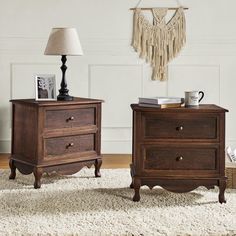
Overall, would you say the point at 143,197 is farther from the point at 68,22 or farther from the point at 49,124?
the point at 68,22

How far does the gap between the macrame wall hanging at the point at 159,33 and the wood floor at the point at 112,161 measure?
39.9 inches

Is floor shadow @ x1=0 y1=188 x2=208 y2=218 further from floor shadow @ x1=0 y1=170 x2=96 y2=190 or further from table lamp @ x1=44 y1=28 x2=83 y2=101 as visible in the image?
table lamp @ x1=44 y1=28 x2=83 y2=101

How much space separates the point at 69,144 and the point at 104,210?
84cm

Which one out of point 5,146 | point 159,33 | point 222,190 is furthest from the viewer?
point 5,146

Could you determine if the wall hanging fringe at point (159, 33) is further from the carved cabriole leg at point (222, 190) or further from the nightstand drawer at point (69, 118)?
the carved cabriole leg at point (222, 190)

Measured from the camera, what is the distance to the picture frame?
148 inches

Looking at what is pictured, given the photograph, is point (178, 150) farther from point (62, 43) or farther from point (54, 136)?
point (62, 43)

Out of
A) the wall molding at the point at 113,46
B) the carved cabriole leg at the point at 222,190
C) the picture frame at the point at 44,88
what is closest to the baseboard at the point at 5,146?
the wall molding at the point at 113,46

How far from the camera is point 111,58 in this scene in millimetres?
5012

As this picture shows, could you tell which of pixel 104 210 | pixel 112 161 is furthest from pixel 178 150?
pixel 112 161

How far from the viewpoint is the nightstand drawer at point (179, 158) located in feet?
10.7

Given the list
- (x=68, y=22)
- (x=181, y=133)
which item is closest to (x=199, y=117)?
(x=181, y=133)

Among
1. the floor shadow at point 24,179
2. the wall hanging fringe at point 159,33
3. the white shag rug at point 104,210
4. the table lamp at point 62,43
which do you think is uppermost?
the wall hanging fringe at point 159,33

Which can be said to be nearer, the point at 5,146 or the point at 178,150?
the point at 178,150
